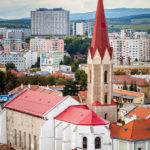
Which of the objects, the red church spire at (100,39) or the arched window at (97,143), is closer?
the arched window at (97,143)

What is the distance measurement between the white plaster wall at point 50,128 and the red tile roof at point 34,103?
553 millimetres

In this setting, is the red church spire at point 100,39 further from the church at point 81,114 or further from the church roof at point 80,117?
the church roof at point 80,117

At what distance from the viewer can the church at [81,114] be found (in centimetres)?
4234

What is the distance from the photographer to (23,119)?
1937 inches

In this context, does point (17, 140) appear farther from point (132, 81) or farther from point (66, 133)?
point (132, 81)

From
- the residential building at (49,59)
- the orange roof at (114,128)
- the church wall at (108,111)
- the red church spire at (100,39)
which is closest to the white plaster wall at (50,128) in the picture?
the church wall at (108,111)

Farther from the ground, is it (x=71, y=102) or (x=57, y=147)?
(x=71, y=102)

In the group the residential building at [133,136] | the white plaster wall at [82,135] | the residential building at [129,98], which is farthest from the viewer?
the residential building at [129,98]

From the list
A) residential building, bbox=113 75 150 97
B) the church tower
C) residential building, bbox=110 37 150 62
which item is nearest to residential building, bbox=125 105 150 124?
the church tower

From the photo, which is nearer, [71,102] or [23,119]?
[71,102]

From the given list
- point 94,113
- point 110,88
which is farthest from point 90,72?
point 94,113

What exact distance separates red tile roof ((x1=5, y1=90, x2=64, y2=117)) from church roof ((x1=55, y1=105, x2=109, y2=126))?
1.52 metres

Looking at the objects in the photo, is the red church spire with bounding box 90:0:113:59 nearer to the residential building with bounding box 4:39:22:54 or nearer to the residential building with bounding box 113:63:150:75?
the residential building with bounding box 113:63:150:75

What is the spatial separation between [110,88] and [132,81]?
165ft
